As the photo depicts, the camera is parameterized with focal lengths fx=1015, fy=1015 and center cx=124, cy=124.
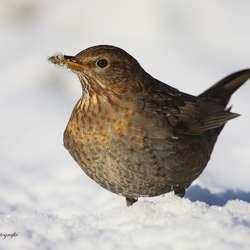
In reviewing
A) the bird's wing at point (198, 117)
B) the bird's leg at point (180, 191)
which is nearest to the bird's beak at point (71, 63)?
the bird's wing at point (198, 117)

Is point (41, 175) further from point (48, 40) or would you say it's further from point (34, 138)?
point (48, 40)

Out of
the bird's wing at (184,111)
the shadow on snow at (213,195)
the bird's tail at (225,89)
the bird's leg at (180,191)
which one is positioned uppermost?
the bird's tail at (225,89)

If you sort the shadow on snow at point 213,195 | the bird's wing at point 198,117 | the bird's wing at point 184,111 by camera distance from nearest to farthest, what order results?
the bird's wing at point 184,111, the bird's wing at point 198,117, the shadow on snow at point 213,195

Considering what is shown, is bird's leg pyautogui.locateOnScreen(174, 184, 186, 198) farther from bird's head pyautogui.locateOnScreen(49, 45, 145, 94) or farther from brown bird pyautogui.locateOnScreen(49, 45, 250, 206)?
bird's head pyautogui.locateOnScreen(49, 45, 145, 94)

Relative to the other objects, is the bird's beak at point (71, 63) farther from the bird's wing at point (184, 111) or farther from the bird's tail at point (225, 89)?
the bird's tail at point (225, 89)

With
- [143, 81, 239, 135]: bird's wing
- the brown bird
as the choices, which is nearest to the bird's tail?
[143, 81, 239, 135]: bird's wing

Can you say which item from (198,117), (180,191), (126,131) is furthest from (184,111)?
(126,131)

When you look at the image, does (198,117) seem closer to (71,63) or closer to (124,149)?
(124,149)
